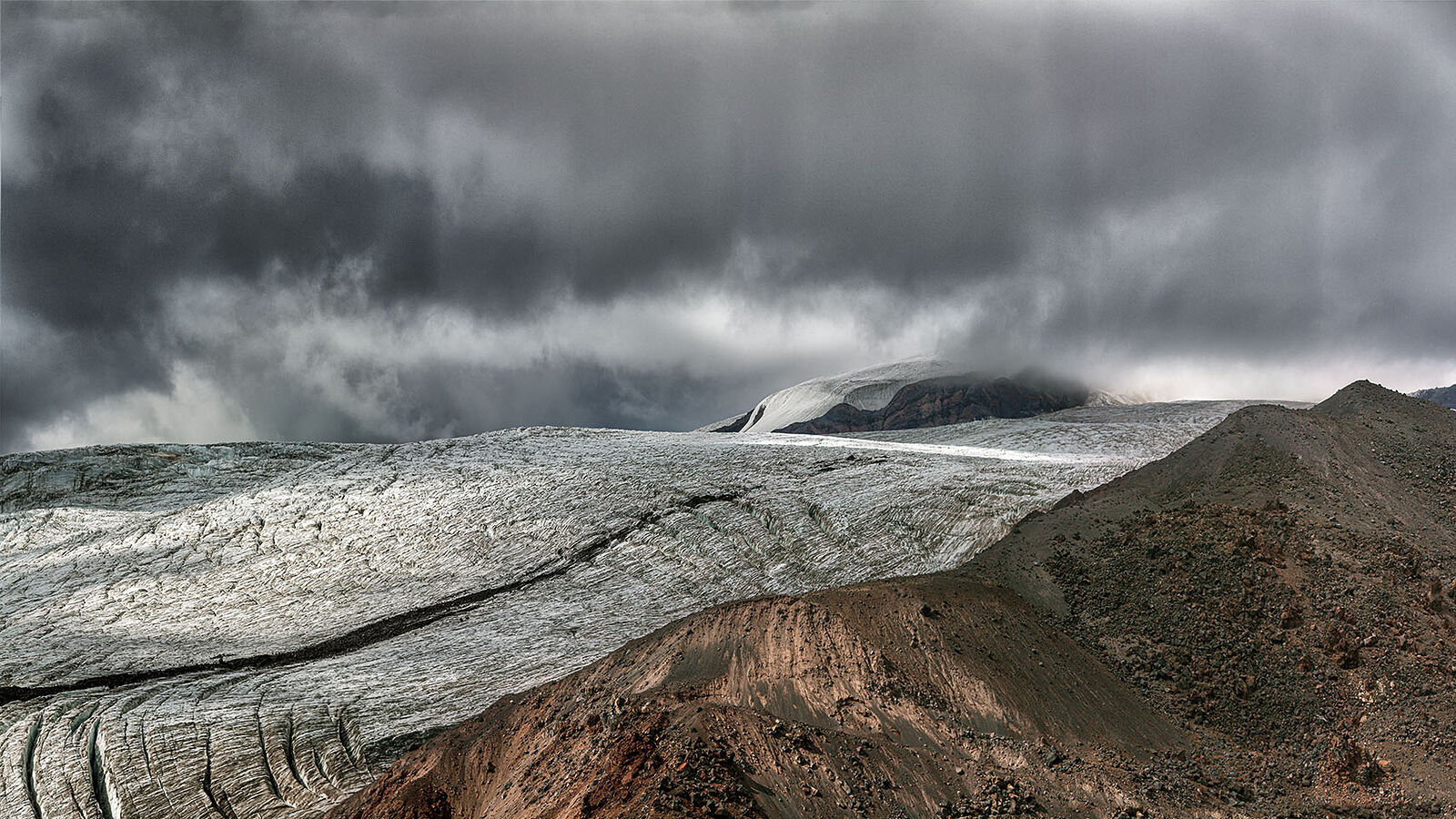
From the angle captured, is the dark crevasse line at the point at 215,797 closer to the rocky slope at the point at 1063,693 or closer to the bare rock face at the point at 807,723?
the rocky slope at the point at 1063,693

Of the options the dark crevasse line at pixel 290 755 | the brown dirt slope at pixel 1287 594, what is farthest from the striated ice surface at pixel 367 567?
the brown dirt slope at pixel 1287 594

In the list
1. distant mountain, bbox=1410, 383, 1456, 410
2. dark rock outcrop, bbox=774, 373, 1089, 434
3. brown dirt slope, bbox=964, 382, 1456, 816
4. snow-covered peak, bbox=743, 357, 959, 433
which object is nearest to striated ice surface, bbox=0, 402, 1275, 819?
brown dirt slope, bbox=964, 382, 1456, 816

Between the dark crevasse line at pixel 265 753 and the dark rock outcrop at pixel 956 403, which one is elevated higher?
the dark rock outcrop at pixel 956 403

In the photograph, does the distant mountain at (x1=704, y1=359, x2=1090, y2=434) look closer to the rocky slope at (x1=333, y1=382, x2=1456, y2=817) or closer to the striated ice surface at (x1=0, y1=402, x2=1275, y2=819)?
the striated ice surface at (x1=0, y1=402, x2=1275, y2=819)

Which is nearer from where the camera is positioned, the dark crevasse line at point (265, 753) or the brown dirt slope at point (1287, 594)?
the brown dirt slope at point (1287, 594)

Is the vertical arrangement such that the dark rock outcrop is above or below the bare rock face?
above

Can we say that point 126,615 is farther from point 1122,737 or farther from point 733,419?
point 733,419

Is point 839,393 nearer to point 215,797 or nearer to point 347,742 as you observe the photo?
point 347,742

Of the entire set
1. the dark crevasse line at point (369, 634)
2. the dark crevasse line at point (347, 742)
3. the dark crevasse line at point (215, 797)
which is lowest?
the dark crevasse line at point (215, 797)
